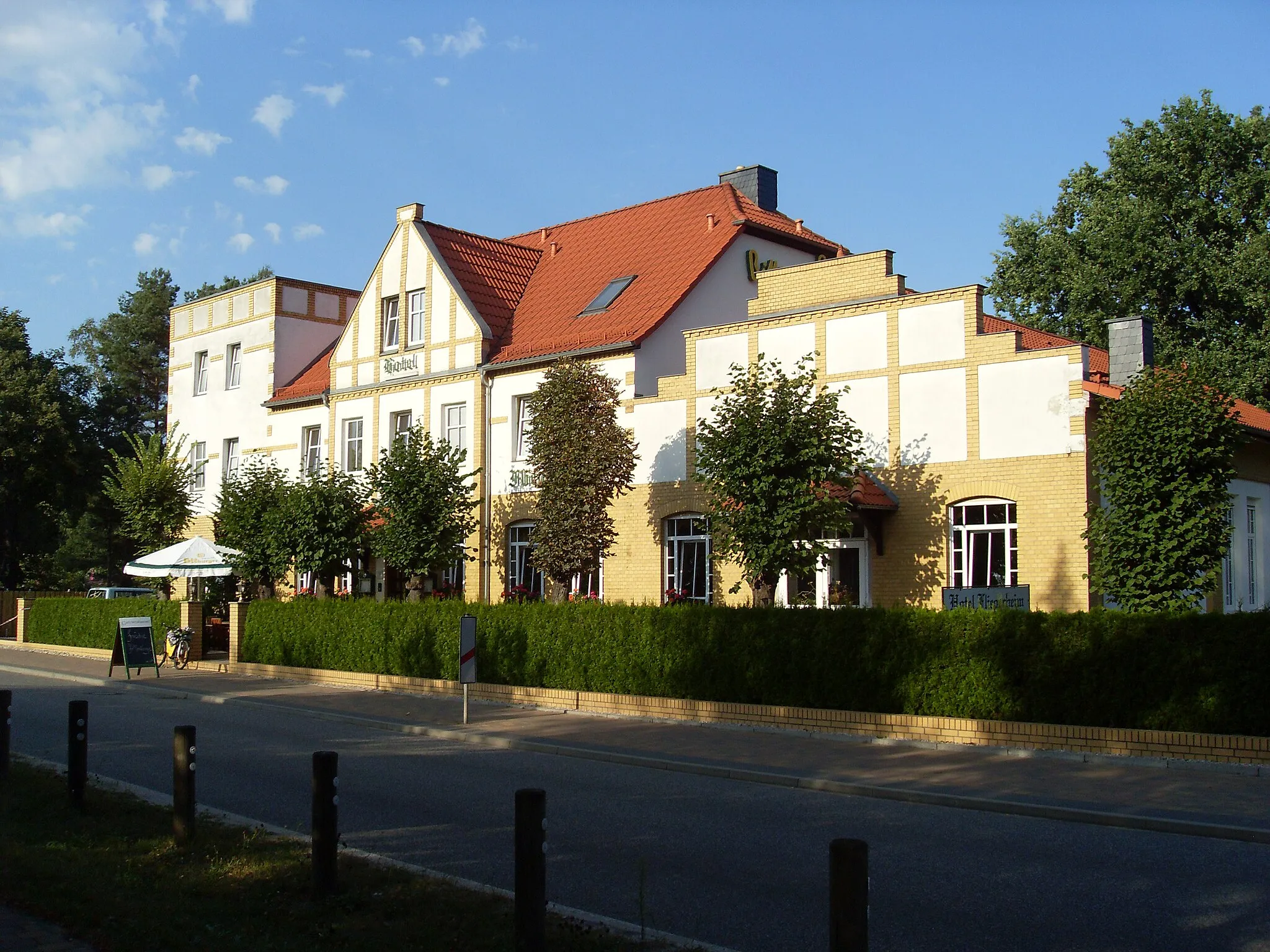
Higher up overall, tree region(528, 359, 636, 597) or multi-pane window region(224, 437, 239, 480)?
multi-pane window region(224, 437, 239, 480)

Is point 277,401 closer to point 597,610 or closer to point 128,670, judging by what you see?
point 128,670

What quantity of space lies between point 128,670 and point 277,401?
13411 millimetres

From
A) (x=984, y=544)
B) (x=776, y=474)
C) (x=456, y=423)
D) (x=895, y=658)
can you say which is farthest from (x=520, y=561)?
(x=895, y=658)

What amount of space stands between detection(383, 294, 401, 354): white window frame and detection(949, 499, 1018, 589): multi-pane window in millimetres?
17310

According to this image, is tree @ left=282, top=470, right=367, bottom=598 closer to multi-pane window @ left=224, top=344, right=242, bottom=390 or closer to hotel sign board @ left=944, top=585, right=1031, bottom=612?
multi-pane window @ left=224, top=344, right=242, bottom=390

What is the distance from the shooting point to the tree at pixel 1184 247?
36531mm

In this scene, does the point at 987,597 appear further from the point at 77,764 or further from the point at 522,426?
the point at 522,426

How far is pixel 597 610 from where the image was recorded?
20.3 meters

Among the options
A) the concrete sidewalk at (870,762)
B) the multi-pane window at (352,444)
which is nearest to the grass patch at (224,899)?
the concrete sidewalk at (870,762)

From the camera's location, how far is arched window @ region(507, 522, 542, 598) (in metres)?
29.4

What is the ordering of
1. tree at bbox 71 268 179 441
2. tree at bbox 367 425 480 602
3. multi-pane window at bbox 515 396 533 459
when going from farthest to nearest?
tree at bbox 71 268 179 441, multi-pane window at bbox 515 396 533 459, tree at bbox 367 425 480 602

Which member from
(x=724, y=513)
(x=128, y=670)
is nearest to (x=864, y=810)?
(x=724, y=513)

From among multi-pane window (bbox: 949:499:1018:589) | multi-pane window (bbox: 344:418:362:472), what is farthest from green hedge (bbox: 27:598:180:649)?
multi-pane window (bbox: 949:499:1018:589)

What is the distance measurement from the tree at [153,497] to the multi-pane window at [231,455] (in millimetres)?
1672
